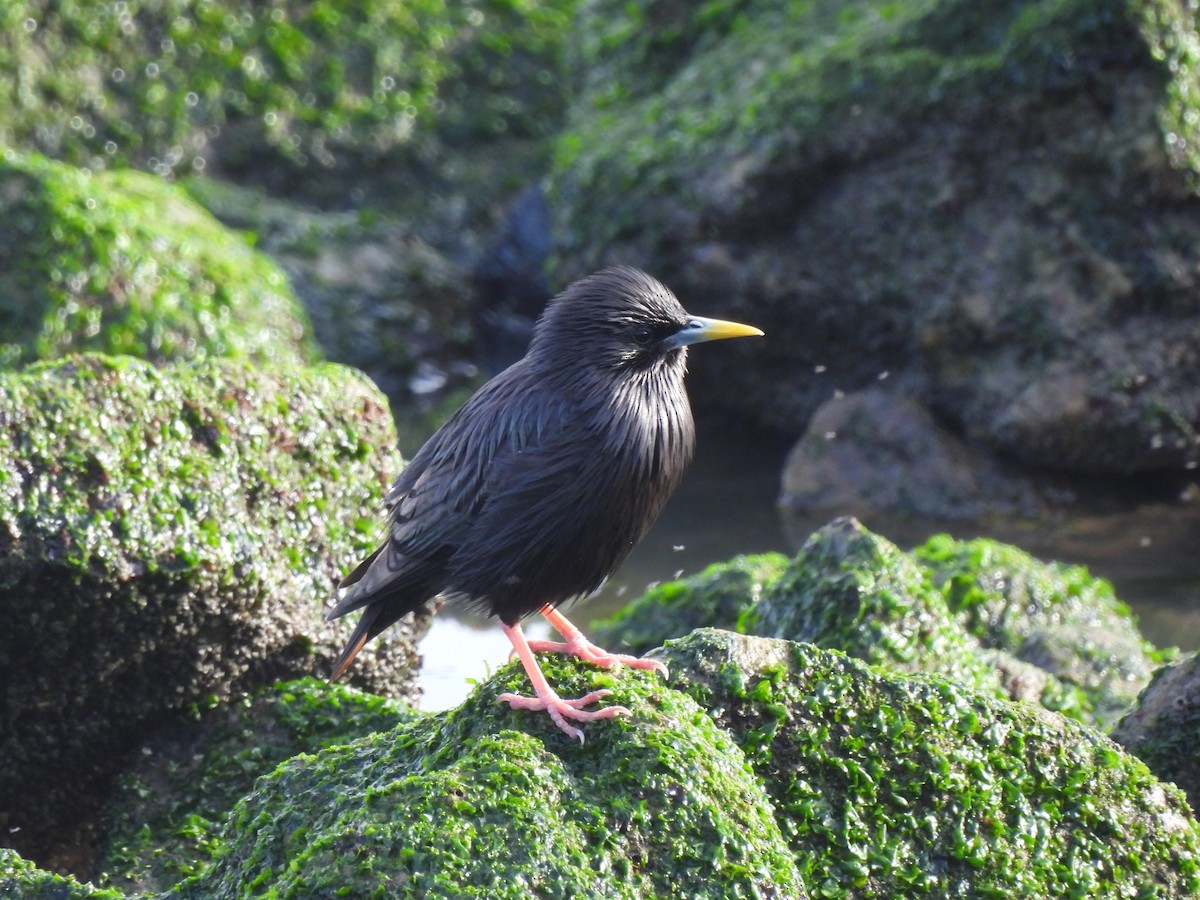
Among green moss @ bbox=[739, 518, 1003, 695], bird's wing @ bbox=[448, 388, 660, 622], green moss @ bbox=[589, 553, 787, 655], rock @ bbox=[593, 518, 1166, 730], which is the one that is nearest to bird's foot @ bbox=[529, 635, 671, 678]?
bird's wing @ bbox=[448, 388, 660, 622]

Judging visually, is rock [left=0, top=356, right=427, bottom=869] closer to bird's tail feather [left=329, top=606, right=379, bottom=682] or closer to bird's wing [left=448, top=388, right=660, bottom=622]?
bird's tail feather [left=329, top=606, right=379, bottom=682]

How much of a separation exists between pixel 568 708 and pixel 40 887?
5.50 ft

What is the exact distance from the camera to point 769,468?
1073 cm

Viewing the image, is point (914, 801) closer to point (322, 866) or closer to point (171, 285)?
point (322, 866)

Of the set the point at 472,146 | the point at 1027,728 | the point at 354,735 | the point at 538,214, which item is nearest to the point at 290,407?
the point at 354,735

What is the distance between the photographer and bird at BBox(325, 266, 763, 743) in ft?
15.3

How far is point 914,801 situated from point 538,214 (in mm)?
9972

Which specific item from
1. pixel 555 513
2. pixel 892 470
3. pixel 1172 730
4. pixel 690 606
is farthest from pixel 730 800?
pixel 892 470

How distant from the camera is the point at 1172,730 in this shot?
5105 mm

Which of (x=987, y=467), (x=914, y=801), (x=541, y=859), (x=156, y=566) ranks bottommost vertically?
(x=987, y=467)

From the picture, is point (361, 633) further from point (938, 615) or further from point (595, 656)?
point (938, 615)

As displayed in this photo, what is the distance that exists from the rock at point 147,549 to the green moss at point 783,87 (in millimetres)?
4938

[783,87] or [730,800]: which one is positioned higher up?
[783,87]

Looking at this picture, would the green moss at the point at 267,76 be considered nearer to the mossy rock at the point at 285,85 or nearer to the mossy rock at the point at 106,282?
the mossy rock at the point at 285,85
